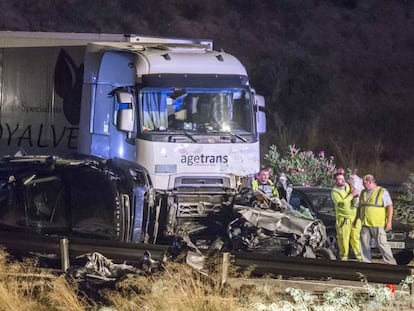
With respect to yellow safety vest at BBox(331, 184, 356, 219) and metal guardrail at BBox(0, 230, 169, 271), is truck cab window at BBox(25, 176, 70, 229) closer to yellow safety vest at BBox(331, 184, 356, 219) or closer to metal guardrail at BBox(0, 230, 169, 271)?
metal guardrail at BBox(0, 230, 169, 271)

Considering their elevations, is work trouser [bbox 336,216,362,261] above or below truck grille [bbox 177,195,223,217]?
below

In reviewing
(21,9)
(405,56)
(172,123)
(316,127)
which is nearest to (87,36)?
(172,123)

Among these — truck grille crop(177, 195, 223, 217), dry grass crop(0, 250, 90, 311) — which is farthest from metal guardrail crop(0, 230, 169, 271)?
truck grille crop(177, 195, 223, 217)

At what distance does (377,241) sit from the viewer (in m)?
16.6

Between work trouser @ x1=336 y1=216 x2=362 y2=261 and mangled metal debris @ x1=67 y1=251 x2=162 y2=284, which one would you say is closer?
mangled metal debris @ x1=67 y1=251 x2=162 y2=284

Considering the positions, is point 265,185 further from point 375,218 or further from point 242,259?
point 242,259

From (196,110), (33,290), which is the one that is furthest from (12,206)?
A: (196,110)

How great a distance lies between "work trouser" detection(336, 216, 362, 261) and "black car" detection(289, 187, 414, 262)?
0.27 m

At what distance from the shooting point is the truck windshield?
15945mm

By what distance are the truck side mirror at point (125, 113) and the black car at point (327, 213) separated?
3.27 m

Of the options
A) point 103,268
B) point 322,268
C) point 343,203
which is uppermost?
point 322,268

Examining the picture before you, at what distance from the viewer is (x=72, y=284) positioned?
11.0 m

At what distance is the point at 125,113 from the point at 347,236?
3906 millimetres

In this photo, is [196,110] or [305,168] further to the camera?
[305,168]
